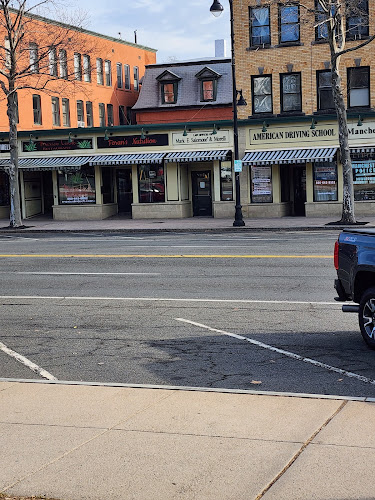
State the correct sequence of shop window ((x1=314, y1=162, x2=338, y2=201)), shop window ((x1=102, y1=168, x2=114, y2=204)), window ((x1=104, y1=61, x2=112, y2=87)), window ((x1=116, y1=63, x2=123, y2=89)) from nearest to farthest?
1. shop window ((x1=314, y1=162, x2=338, y2=201))
2. shop window ((x1=102, y1=168, x2=114, y2=204))
3. window ((x1=104, y1=61, x2=112, y2=87))
4. window ((x1=116, y1=63, x2=123, y2=89))

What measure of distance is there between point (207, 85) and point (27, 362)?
131ft

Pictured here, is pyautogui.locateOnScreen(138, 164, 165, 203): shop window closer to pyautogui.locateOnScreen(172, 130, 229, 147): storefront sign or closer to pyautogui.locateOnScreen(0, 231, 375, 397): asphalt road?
pyautogui.locateOnScreen(172, 130, 229, 147): storefront sign

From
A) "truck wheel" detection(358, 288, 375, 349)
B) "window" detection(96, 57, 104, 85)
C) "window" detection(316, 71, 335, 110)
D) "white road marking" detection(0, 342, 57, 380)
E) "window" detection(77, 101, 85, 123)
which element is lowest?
"white road marking" detection(0, 342, 57, 380)

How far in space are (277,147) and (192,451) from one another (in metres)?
30.3

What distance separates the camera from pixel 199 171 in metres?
38.2

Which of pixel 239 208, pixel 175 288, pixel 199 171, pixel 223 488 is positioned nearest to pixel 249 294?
pixel 175 288

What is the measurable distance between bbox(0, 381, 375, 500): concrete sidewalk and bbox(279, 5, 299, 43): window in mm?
31077

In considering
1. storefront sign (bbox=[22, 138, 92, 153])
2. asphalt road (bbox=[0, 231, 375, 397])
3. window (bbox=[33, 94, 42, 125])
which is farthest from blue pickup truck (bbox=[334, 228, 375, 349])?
window (bbox=[33, 94, 42, 125])

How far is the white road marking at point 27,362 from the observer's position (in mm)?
8453

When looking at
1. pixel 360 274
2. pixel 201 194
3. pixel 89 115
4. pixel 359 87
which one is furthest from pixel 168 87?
pixel 360 274

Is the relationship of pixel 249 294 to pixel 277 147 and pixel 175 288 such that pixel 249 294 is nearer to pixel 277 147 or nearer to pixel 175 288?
pixel 175 288

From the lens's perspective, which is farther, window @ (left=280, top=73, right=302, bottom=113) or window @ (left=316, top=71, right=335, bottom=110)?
window @ (left=280, top=73, right=302, bottom=113)

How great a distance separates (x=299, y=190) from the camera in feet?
123

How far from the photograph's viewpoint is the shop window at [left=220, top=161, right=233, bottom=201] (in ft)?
119
